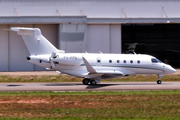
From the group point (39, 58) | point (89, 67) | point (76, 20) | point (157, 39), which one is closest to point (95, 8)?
point (76, 20)

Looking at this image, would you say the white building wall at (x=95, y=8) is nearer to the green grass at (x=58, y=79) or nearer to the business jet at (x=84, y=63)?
the green grass at (x=58, y=79)

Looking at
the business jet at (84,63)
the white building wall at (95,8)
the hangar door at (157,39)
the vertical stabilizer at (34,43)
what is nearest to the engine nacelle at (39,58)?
the business jet at (84,63)

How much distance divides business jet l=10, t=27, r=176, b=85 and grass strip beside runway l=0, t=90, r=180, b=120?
787cm

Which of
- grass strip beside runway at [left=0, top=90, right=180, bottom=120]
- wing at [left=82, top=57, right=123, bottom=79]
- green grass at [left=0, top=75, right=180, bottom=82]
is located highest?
wing at [left=82, top=57, right=123, bottom=79]

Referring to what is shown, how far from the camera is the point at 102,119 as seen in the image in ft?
41.5

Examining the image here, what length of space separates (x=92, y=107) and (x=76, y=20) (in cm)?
2802

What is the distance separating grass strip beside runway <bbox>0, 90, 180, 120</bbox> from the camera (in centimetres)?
1335

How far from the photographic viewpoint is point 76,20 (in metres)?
42.3

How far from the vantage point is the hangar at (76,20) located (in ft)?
139

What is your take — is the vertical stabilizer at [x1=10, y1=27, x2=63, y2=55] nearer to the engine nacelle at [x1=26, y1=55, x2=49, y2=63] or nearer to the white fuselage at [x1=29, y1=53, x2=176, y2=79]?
the engine nacelle at [x1=26, y1=55, x2=49, y2=63]

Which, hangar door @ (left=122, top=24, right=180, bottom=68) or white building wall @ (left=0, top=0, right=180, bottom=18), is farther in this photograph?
hangar door @ (left=122, top=24, right=180, bottom=68)

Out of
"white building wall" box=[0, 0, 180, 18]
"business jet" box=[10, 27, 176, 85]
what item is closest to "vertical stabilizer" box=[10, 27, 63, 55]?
"business jet" box=[10, 27, 176, 85]

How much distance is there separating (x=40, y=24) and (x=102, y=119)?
3277 cm

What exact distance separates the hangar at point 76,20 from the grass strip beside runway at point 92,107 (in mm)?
23902
